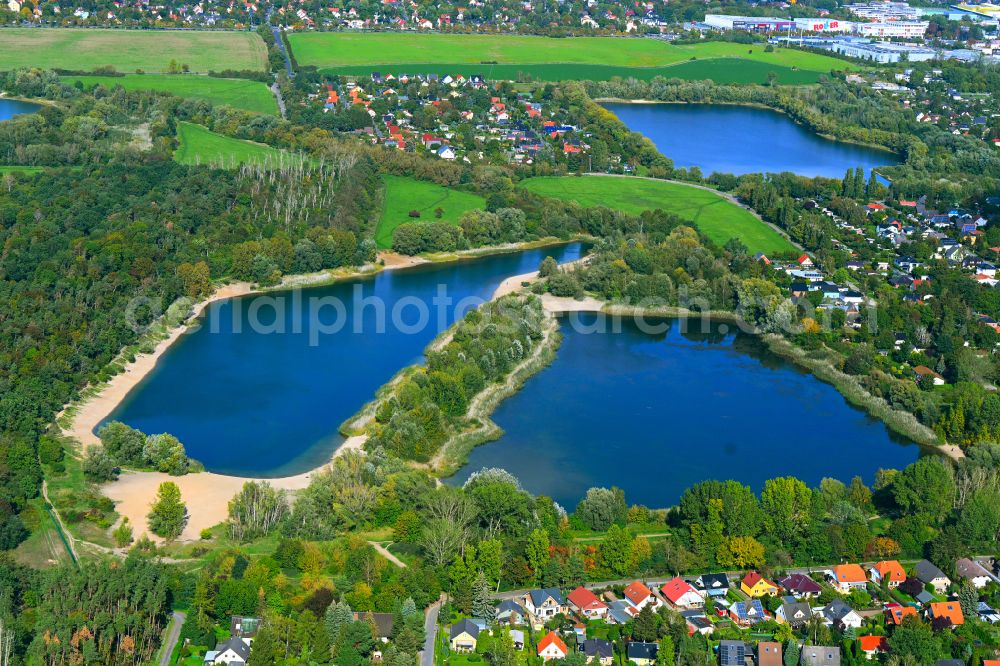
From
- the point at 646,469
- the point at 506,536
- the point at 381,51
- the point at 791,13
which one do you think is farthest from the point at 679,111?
the point at 506,536

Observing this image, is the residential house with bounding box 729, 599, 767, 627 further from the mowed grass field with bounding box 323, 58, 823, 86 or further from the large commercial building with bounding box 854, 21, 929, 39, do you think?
the large commercial building with bounding box 854, 21, 929, 39

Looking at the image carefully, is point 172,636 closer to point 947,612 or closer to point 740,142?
point 947,612

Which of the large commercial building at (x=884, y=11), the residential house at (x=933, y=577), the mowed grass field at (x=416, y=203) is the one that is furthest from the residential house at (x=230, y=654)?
the large commercial building at (x=884, y=11)

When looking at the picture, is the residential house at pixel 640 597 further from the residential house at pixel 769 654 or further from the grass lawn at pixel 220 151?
the grass lawn at pixel 220 151

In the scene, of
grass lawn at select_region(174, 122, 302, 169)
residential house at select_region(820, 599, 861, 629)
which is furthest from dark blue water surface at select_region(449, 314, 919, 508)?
grass lawn at select_region(174, 122, 302, 169)

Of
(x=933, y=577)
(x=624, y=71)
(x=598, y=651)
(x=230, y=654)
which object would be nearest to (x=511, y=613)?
(x=598, y=651)
